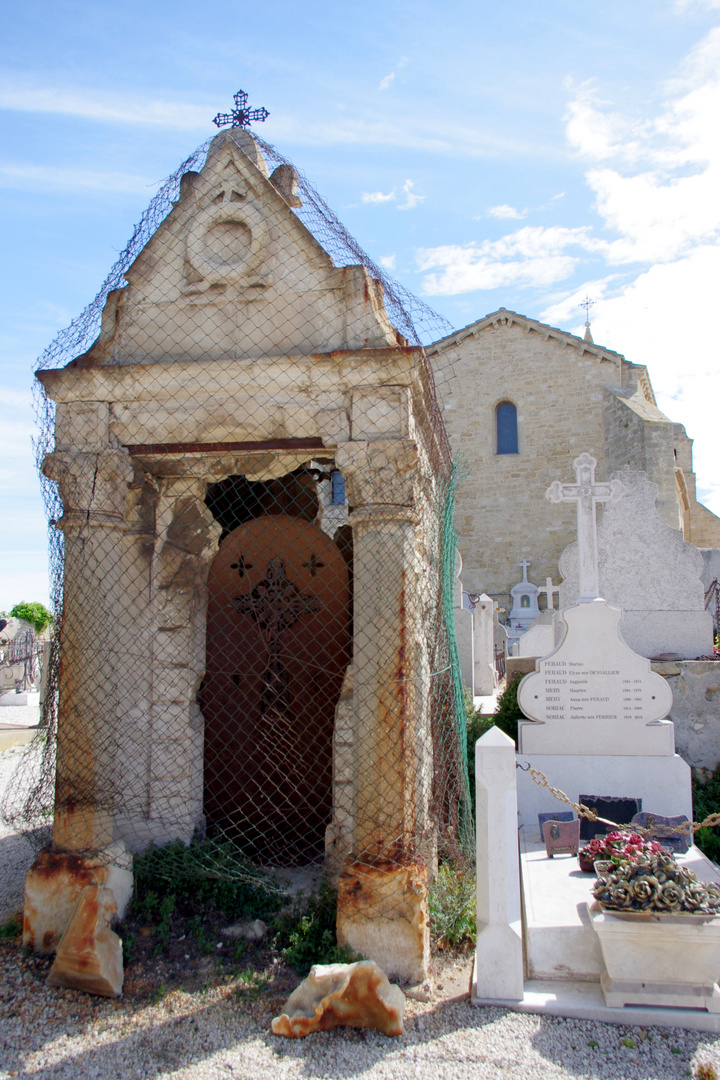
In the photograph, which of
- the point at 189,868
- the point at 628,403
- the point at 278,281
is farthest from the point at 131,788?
the point at 628,403

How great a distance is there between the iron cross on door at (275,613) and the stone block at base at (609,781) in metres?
1.86

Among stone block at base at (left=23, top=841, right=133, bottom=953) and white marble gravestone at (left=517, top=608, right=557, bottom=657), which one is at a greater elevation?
white marble gravestone at (left=517, top=608, right=557, bottom=657)

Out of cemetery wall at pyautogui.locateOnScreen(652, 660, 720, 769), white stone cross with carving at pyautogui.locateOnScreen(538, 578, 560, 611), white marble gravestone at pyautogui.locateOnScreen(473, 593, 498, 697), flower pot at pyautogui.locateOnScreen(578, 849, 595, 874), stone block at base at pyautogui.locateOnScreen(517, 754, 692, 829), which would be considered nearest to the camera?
flower pot at pyautogui.locateOnScreen(578, 849, 595, 874)

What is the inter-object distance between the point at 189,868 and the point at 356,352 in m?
3.02

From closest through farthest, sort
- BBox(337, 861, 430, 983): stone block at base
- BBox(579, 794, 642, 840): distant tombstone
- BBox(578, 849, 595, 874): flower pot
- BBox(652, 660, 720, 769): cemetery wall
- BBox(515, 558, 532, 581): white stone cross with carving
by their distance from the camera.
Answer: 1. BBox(337, 861, 430, 983): stone block at base
2. BBox(578, 849, 595, 874): flower pot
3. BBox(579, 794, 642, 840): distant tombstone
4. BBox(652, 660, 720, 769): cemetery wall
5. BBox(515, 558, 532, 581): white stone cross with carving

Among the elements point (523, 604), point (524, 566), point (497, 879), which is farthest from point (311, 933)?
point (524, 566)

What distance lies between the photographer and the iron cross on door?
473 cm

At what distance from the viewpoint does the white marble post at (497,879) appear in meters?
3.12

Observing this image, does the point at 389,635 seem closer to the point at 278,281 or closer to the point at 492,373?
the point at 278,281

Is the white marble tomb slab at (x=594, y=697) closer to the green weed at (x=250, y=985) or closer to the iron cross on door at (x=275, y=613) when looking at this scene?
the iron cross on door at (x=275, y=613)

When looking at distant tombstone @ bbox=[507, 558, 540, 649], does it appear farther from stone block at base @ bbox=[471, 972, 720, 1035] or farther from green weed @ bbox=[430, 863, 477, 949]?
stone block at base @ bbox=[471, 972, 720, 1035]

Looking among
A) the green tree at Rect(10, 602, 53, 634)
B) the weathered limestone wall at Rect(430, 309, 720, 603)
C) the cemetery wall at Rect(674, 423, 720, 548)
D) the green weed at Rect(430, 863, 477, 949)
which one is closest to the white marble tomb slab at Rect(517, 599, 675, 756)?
the green weed at Rect(430, 863, 477, 949)

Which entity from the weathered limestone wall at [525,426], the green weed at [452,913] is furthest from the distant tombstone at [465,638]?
the weathered limestone wall at [525,426]

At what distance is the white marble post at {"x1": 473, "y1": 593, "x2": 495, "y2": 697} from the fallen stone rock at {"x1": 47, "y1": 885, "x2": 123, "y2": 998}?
25.8 feet
